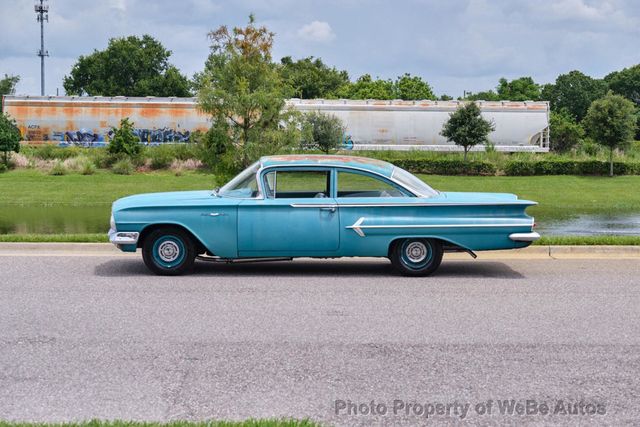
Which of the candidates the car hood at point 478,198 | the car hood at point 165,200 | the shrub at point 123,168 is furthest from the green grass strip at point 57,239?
the shrub at point 123,168

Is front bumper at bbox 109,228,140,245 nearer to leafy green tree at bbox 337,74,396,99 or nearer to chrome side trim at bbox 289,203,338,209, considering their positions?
chrome side trim at bbox 289,203,338,209

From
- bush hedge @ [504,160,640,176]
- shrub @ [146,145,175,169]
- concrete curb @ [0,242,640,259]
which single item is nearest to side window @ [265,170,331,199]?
concrete curb @ [0,242,640,259]

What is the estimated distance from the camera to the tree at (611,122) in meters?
36.7

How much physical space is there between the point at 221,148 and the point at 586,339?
1377 centimetres

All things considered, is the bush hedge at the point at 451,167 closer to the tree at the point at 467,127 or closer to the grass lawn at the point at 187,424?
the tree at the point at 467,127

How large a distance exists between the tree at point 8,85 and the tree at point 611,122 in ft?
244

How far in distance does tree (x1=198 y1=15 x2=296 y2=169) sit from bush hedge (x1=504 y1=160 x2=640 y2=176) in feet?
63.2

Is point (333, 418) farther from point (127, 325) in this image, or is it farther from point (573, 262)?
point (573, 262)

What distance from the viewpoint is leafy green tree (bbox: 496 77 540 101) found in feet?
336

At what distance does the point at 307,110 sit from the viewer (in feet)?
133

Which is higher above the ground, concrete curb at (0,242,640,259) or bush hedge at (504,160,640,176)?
bush hedge at (504,160,640,176)

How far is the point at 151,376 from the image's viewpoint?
6094 millimetres

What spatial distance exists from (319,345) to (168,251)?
3.95m

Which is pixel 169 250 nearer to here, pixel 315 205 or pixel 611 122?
pixel 315 205
